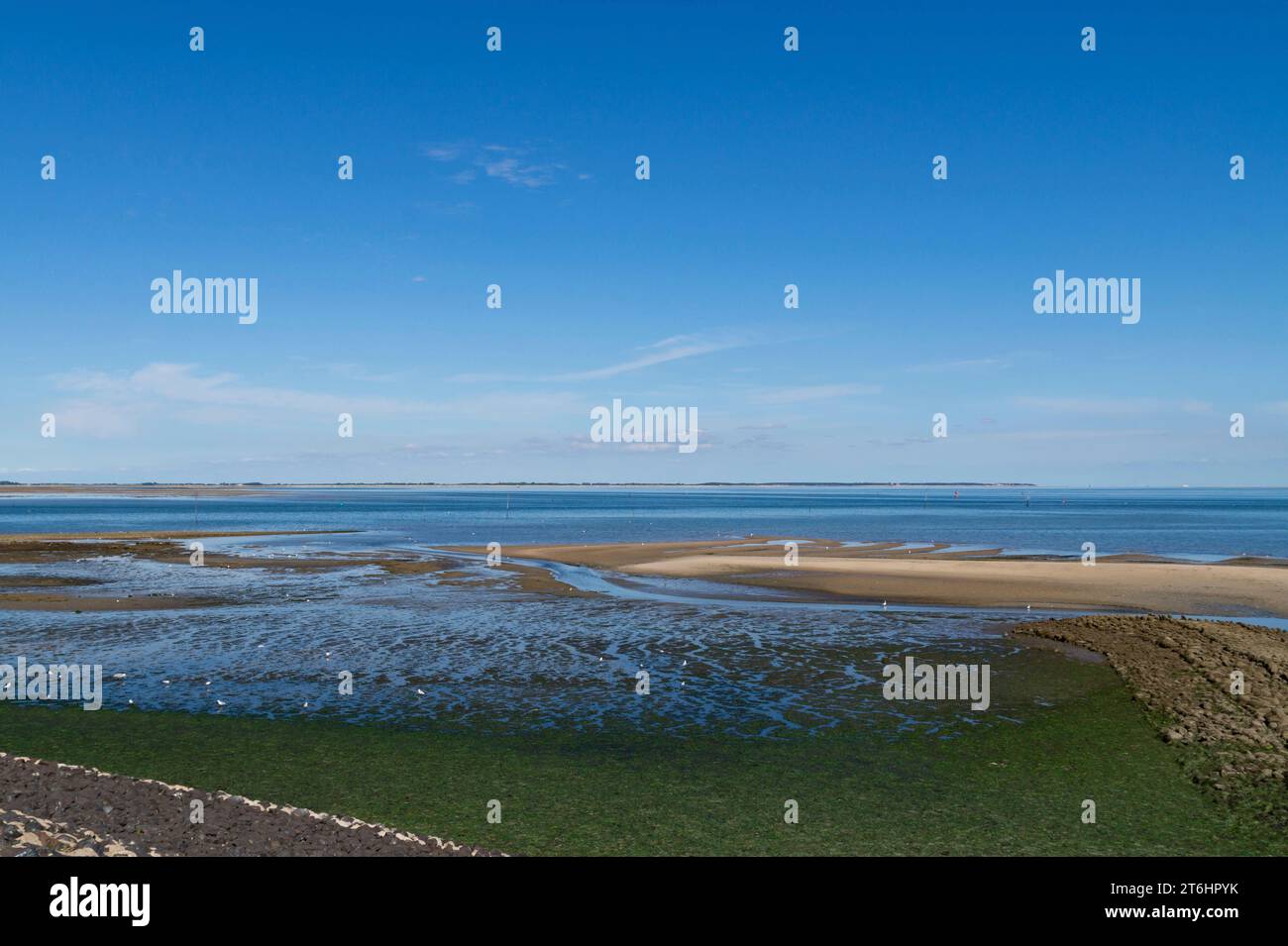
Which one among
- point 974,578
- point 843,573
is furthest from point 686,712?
point 974,578

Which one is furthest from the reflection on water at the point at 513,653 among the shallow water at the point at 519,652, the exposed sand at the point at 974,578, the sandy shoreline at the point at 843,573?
the exposed sand at the point at 974,578

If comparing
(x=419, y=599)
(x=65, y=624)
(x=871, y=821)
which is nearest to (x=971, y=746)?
(x=871, y=821)

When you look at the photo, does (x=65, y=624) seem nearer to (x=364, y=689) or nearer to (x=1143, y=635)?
(x=364, y=689)

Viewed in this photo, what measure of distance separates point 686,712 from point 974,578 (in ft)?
105

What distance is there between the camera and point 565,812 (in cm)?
1365

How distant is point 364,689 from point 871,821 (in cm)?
1405

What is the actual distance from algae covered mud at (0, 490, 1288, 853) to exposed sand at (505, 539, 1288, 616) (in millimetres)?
637

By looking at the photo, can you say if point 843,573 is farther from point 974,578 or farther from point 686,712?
point 686,712

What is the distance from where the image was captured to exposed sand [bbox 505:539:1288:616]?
38.5 metres

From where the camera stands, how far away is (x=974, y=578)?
1850 inches

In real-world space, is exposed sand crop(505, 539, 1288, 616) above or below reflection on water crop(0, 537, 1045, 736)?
below

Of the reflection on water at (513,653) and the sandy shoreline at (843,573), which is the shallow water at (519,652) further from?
the sandy shoreline at (843,573)

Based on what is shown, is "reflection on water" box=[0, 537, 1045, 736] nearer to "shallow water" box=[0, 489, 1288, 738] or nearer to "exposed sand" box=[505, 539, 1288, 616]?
"shallow water" box=[0, 489, 1288, 738]

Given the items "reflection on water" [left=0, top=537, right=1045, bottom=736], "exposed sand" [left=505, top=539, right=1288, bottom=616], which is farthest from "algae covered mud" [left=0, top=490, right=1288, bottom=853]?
"exposed sand" [left=505, top=539, right=1288, bottom=616]
